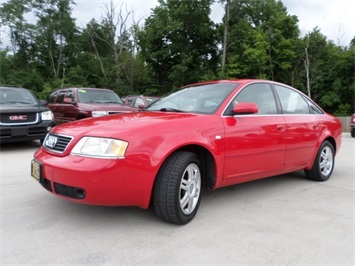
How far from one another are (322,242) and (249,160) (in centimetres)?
116

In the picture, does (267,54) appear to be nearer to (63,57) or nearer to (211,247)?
(63,57)

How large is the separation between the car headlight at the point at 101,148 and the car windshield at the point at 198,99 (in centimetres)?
115

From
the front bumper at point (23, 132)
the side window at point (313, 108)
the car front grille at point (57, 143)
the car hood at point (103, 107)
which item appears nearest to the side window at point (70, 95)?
the car hood at point (103, 107)

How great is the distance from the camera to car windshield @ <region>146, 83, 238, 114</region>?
11.8ft

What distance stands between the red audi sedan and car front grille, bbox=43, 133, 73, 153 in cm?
1

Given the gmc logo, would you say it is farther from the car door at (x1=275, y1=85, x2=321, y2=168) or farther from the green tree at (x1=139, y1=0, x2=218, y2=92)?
the green tree at (x1=139, y1=0, x2=218, y2=92)

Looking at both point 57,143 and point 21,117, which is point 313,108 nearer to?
point 57,143

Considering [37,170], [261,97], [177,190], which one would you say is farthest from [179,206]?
[261,97]

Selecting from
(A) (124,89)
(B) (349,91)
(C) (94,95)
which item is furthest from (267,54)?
(C) (94,95)

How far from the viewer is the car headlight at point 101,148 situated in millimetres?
2654

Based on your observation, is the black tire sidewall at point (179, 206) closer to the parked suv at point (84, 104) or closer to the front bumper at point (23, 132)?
the front bumper at point (23, 132)

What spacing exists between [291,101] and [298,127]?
42cm

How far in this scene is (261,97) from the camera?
404 centimetres

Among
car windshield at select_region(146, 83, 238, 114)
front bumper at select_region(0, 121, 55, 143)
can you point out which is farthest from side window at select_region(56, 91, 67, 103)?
car windshield at select_region(146, 83, 238, 114)
